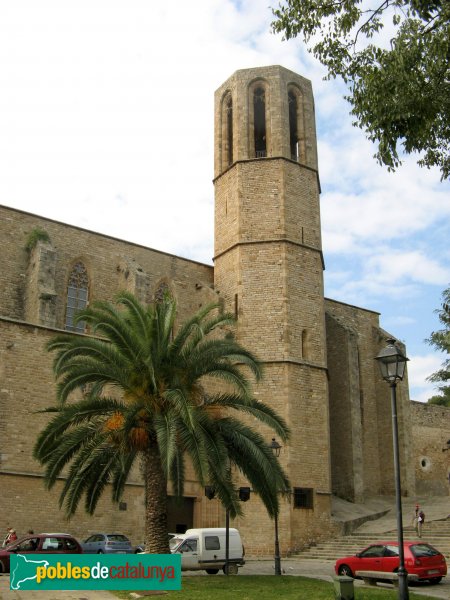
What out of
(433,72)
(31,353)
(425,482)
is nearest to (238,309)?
(31,353)

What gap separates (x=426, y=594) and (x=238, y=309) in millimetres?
14178

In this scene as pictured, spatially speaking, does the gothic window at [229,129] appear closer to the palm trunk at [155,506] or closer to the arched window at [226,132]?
the arched window at [226,132]

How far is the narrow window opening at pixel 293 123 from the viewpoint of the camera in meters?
29.8

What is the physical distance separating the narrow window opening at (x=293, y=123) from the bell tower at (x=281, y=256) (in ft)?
0.14

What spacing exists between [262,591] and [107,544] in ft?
23.8

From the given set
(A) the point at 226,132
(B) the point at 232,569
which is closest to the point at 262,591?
(B) the point at 232,569

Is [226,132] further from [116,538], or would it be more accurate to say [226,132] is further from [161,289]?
[116,538]

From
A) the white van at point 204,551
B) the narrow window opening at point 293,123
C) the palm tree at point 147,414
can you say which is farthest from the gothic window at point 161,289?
the palm tree at point 147,414

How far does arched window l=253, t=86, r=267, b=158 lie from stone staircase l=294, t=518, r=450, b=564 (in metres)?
16.0

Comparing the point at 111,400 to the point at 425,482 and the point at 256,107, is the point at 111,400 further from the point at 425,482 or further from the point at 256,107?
the point at 425,482

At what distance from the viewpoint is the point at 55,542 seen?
1622cm

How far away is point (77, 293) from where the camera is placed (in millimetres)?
27516

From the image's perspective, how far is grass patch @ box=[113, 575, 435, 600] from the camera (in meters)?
12.2

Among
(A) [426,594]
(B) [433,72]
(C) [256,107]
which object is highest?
(C) [256,107]
